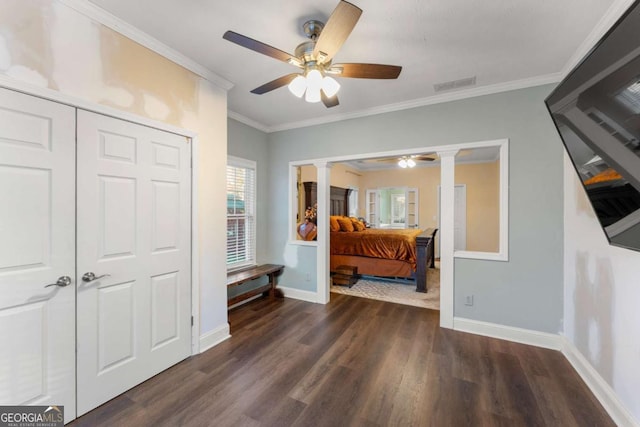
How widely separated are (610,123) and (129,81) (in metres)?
2.92

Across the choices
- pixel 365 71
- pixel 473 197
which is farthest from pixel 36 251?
pixel 473 197

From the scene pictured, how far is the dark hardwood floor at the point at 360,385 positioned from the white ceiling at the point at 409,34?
2.74 meters

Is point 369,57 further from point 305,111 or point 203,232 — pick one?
point 203,232

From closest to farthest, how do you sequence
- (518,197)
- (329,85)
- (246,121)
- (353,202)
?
1. (329,85)
2. (518,197)
3. (246,121)
4. (353,202)

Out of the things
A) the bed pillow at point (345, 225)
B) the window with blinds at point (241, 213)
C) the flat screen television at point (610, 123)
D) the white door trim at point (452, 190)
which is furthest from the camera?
the bed pillow at point (345, 225)

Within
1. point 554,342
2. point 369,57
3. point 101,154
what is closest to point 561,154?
point 554,342

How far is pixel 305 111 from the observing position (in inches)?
139

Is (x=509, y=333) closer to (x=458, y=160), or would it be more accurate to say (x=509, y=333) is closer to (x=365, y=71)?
(x=365, y=71)

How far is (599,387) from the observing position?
6.13ft

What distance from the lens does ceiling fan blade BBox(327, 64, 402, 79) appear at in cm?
183

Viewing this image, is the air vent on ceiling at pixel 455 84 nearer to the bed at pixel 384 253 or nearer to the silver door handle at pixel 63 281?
the bed at pixel 384 253

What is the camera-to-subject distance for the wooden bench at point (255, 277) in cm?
331

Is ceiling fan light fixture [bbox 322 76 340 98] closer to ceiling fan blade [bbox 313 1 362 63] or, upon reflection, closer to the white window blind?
ceiling fan blade [bbox 313 1 362 63]

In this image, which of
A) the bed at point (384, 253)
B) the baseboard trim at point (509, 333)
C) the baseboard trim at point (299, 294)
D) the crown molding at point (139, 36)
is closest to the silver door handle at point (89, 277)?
the crown molding at point (139, 36)
